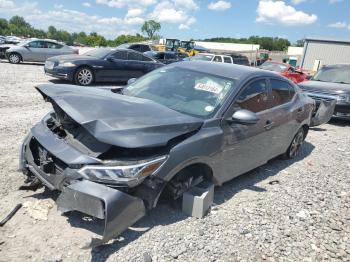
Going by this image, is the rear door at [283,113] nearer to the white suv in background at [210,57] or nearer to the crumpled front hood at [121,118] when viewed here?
the crumpled front hood at [121,118]

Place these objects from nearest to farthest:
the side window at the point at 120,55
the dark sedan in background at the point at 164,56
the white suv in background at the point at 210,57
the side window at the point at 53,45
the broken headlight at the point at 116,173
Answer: the broken headlight at the point at 116,173, the side window at the point at 120,55, the white suv in background at the point at 210,57, the side window at the point at 53,45, the dark sedan in background at the point at 164,56

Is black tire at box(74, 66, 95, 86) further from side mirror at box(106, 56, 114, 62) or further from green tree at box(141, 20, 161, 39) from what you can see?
green tree at box(141, 20, 161, 39)

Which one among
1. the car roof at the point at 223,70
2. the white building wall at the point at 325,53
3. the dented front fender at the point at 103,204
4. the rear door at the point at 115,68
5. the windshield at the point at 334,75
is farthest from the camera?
the white building wall at the point at 325,53

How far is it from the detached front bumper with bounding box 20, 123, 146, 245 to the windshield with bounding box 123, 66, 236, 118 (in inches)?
54.3

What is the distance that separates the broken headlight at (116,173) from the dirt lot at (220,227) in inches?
23.5

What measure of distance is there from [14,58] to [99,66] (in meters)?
8.93

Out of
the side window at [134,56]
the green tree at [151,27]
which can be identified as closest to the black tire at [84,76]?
the side window at [134,56]

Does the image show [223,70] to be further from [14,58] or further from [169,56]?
[14,58]

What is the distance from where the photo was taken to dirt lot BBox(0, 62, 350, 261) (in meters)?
3.22

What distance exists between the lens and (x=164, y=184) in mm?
3406

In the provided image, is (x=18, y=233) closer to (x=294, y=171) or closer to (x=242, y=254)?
(x=242, y=254)

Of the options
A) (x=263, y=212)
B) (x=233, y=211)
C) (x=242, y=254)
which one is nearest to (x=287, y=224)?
(x=263, y=212)

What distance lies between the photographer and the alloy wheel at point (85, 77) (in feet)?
41.4

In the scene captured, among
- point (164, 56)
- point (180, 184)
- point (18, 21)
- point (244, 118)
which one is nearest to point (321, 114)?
point (244, 118)
